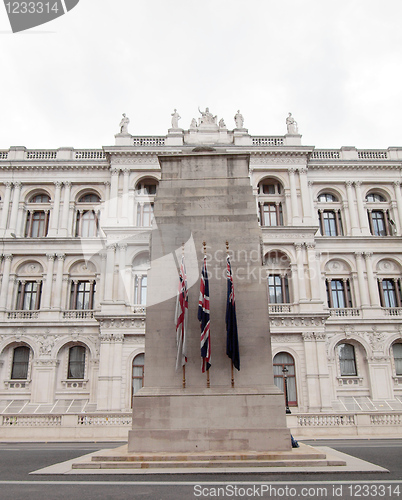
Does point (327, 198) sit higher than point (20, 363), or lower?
higher

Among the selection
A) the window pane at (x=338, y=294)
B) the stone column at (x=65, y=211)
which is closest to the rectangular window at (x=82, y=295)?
the stone column at (x=65, y=211)

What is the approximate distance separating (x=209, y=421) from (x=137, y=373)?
22.2 m

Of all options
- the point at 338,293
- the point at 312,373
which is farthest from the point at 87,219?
→ the point at 312,373

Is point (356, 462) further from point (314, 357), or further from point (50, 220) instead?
point (50, 220)

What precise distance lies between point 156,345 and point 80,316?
24.2 m

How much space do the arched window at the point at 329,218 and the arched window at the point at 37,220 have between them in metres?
23.0

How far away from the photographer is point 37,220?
38875mm

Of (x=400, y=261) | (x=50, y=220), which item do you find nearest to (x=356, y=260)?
(x=400, y=261)

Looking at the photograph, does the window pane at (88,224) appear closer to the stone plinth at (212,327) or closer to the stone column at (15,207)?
the stone column at (15,207)

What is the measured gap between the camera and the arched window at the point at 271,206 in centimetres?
3778

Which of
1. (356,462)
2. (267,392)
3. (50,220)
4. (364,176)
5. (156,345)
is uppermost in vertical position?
(364,176)

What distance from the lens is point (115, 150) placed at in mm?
37219

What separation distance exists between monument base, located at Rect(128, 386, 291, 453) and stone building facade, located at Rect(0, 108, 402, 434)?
2074cm

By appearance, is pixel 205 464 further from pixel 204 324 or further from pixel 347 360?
pixel 347 360
